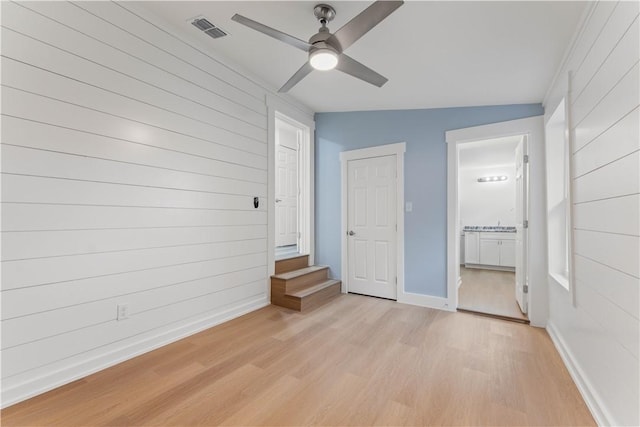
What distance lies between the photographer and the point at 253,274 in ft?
11.1

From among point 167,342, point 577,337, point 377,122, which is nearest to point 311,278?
point 167,342

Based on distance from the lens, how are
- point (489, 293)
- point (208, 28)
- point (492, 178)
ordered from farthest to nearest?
point (492, 178) < point (489, 293) < point (208, 28)

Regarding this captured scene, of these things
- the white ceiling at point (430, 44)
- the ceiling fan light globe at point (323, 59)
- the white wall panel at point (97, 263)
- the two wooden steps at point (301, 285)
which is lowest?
the two wooden steps at point (301, 285)

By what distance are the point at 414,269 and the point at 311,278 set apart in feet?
4.52

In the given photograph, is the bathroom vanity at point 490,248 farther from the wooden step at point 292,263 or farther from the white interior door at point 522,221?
the wooden step at point 292,263

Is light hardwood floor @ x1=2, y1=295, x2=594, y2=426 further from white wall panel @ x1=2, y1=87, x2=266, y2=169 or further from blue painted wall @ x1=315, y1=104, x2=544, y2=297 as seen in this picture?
white wall panel @ x1=2, y1=87, x2=266, y2=169

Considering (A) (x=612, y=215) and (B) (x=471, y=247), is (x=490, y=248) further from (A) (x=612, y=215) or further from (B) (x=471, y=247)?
(A) (x=612, y=215)

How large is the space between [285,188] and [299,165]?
1118 millimetres

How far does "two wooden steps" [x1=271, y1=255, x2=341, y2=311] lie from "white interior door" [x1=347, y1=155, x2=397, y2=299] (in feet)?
1.40

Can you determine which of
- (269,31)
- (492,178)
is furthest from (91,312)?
(492,178)

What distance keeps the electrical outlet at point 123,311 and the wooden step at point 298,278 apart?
165 centimetres

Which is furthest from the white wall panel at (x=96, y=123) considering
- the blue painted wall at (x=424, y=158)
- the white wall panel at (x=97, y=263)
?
the blue painted wall at (x=424, y=158)

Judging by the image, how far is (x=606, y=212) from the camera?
60.9 inches

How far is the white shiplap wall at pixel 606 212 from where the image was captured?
4.21ft
